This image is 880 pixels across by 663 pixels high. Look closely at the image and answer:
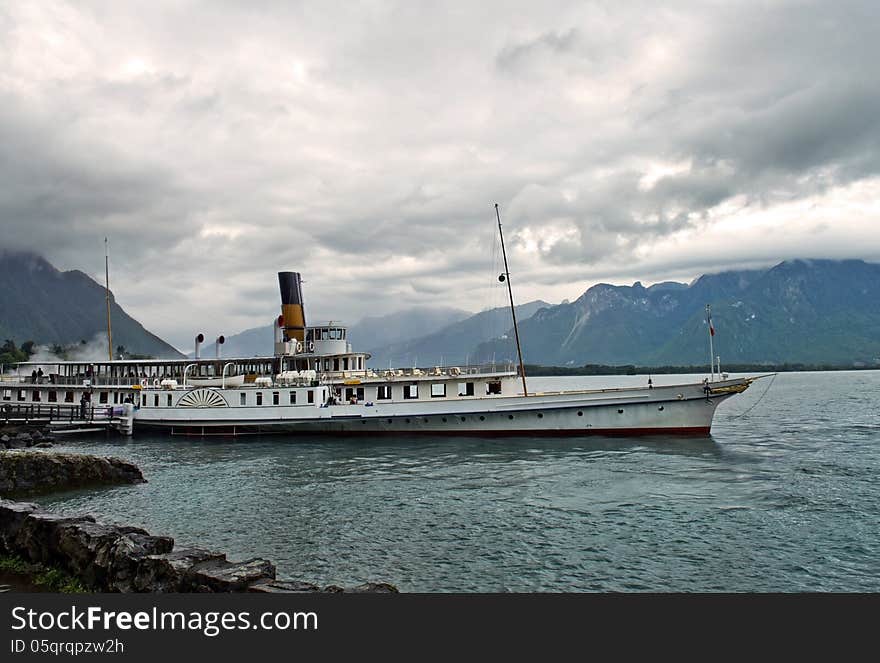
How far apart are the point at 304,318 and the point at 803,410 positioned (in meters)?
51.5

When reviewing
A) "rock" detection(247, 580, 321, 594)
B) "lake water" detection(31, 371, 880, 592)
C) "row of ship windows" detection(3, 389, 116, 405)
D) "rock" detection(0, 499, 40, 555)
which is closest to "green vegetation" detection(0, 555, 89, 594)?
"rock" detection(0, 499, 40, 555)

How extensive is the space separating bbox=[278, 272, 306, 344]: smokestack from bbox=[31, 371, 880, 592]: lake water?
12.9m

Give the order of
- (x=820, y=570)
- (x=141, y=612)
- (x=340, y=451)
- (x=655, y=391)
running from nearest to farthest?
1. (x=141, y=612)
2. (x=820, y=570)
3. (x=340, y=451)
4. (x=655, y=391)

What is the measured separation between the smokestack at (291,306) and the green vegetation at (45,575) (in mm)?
33276

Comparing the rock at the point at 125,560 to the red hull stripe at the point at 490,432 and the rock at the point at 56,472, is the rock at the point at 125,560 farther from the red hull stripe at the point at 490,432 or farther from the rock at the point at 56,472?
the red hull stripe at the point at 490,432

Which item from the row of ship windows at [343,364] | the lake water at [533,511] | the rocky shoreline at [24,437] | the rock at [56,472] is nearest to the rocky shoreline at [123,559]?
the lake water at [533,511]

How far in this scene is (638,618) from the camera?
8281 mm

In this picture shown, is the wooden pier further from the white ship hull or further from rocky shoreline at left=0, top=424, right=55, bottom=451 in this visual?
the white ship hull

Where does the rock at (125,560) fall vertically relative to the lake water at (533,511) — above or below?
above

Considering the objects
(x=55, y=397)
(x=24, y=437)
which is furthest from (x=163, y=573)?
(x=55, y=397)

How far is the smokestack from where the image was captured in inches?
1837


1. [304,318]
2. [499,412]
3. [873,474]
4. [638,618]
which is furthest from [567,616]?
[304,318]

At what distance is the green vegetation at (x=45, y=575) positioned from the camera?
12.1m

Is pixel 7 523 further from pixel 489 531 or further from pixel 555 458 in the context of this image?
pixel 555 458
